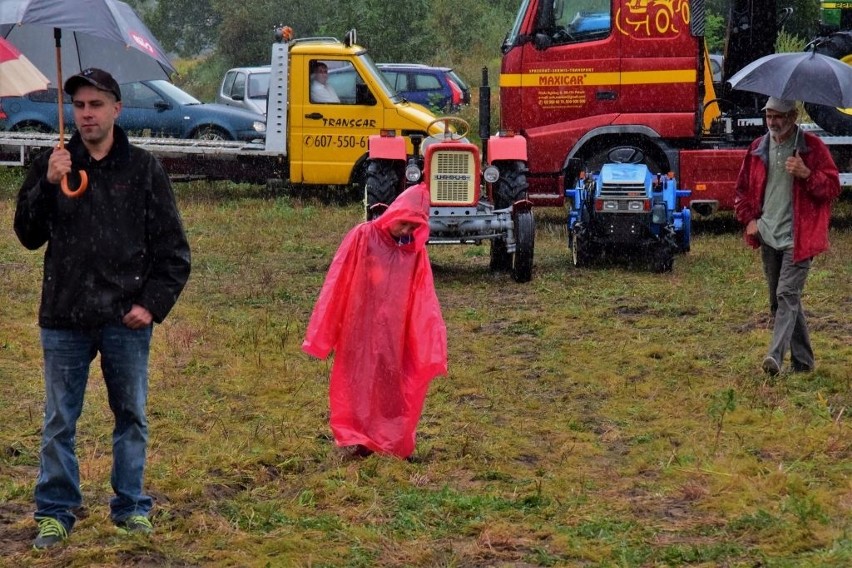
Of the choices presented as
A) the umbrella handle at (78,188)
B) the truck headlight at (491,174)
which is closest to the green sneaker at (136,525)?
the umbrella handle at (78,188)

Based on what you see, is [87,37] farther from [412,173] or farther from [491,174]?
[491,174]

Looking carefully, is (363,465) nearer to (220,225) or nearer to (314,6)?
(220,225)

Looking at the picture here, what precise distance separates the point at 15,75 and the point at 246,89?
17028 millimetres

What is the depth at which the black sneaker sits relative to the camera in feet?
26.6

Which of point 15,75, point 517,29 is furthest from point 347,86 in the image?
point 15,75

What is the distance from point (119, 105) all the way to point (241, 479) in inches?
77.6

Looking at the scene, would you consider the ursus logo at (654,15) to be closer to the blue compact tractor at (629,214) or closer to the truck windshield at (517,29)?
the truck windshield at (517,29)

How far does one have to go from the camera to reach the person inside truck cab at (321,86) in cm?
1705

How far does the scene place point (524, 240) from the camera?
1186cm

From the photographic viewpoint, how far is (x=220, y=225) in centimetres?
1588

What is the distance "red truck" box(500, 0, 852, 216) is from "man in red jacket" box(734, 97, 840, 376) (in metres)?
6.13

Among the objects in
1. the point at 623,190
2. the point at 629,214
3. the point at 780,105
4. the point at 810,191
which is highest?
the point at 780,105

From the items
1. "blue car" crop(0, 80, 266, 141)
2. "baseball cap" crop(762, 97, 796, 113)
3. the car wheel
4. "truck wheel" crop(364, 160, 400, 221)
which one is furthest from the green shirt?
the car wheel

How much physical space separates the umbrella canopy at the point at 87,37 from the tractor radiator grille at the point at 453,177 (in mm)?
5494
